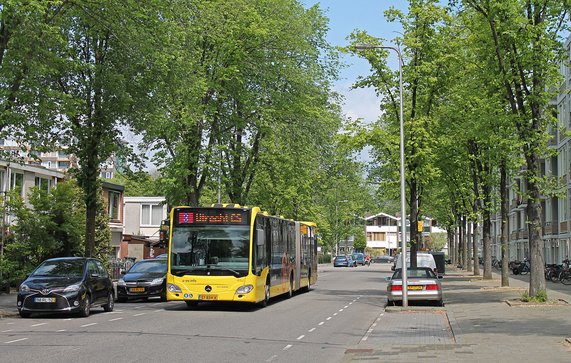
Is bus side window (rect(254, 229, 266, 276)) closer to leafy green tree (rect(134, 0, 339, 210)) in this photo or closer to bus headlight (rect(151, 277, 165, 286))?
bus headlight (rect(151, 277, 165, 286))

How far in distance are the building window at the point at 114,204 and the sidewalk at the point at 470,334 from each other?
3393cm

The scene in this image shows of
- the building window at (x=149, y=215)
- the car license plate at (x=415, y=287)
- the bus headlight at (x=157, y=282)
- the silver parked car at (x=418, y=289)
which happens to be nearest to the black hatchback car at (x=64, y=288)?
the bus headlight at (x=157, y=282)

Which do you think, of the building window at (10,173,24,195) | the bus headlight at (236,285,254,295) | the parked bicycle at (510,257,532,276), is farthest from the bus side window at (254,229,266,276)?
the parked bicycle at (510,257,532,276)

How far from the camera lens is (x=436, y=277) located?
25375mm

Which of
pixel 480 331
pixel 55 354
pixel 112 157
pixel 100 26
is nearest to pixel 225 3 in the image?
pixel 112 157

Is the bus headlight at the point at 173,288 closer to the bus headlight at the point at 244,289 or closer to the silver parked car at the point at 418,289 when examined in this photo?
the bus headlight at the point at 244,289

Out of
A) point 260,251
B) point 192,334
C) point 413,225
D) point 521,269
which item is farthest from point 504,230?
point 521,269

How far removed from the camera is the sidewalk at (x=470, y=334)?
12426mm

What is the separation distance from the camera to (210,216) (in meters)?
23.5

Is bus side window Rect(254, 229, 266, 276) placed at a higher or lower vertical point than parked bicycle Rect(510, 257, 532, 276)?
higher

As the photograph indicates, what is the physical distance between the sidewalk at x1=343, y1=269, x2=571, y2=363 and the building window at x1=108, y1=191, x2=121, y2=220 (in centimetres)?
3393

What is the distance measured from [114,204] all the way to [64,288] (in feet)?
117

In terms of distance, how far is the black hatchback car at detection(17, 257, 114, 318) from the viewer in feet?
65.1

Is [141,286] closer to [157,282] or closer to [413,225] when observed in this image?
[157,282]
